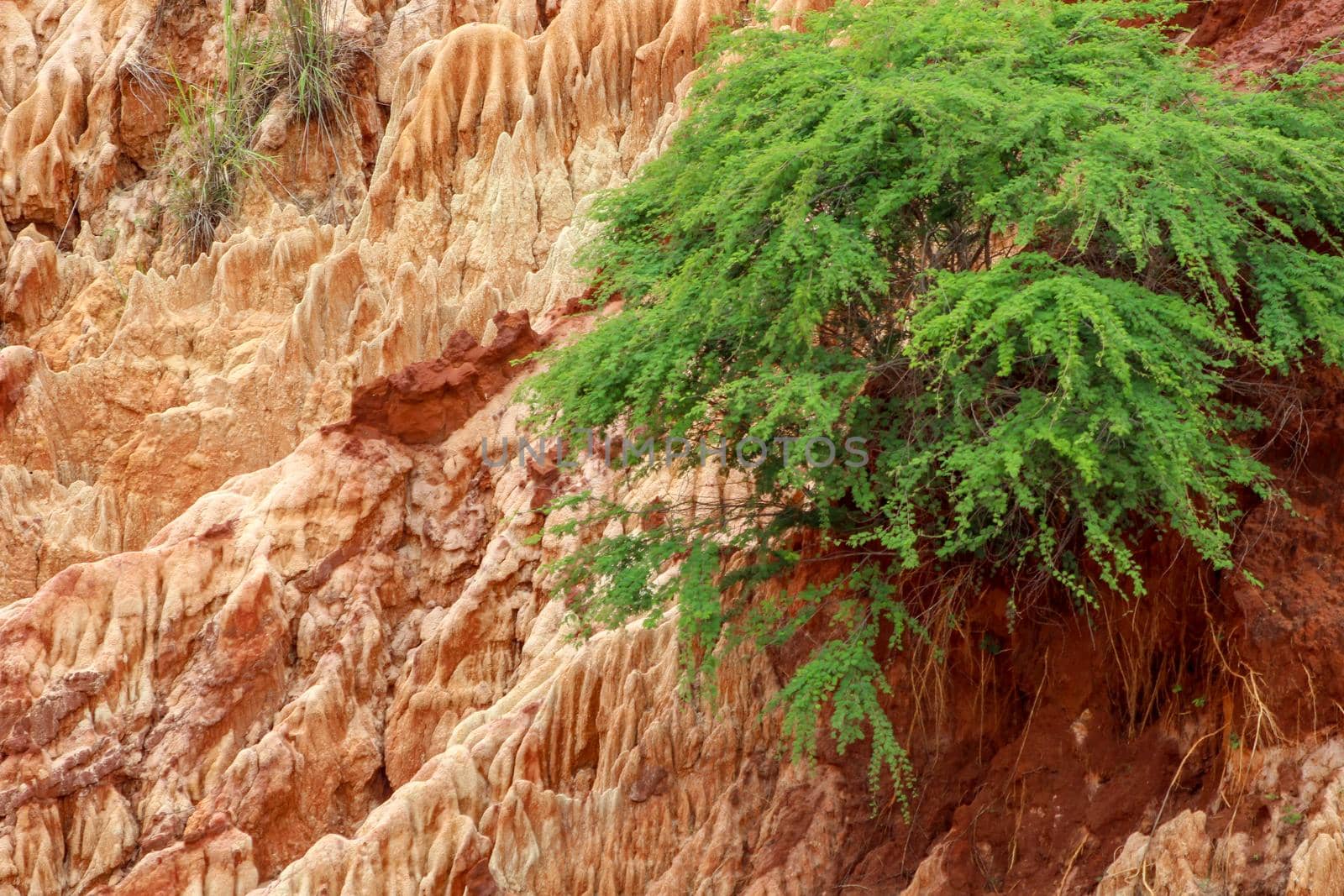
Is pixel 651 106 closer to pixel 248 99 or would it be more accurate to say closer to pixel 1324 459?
pixel 248 99

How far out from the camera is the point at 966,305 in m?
8.49

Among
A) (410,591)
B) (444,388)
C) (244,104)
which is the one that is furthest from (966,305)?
(244,104)

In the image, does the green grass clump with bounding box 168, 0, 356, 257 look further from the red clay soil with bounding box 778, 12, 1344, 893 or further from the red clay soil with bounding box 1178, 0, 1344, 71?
the red clay soil with bounding box 778, 12, 1344, 893

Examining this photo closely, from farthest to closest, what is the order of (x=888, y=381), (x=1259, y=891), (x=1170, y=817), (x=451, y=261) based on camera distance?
1. (x=451, y=261)
2. (x=888, y=381)
3. (x=1170, y=817)
4. (x=1259, y=891)

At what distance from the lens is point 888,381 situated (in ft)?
33.2

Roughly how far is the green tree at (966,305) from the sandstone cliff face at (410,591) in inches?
39.4

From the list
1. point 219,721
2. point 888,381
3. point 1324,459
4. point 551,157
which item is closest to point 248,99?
point 551,157

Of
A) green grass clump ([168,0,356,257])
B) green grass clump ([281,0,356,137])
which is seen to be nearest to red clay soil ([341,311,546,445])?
green grass clump ([168,0,356,257])

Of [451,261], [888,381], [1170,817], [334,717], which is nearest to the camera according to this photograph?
[1170,817]

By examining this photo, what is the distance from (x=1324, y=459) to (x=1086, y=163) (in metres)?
2.60

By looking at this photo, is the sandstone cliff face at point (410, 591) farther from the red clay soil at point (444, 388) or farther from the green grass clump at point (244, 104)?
the green grass clump at point (244, 104)

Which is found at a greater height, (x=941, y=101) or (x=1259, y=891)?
(x=941, y=101)

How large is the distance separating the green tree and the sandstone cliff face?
1.00 meters

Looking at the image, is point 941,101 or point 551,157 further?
point 551,157
